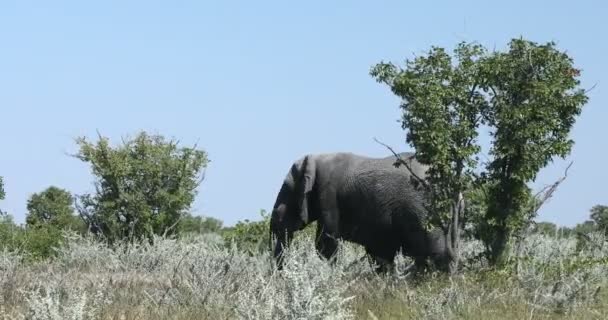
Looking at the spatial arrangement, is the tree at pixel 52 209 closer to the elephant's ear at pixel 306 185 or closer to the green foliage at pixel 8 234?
the green foliage at pixel 8 234

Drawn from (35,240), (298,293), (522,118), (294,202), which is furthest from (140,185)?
(298,293)

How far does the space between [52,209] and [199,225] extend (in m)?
8.21

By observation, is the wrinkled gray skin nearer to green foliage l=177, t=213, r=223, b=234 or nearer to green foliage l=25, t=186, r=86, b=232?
green foliage l=177, t=213, r=223, b=234

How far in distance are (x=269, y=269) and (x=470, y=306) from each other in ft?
20.2

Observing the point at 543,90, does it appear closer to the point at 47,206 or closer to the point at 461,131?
the point at 461,131

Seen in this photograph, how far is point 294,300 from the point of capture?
→ 921 centimetres

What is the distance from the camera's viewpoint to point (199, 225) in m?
47.0

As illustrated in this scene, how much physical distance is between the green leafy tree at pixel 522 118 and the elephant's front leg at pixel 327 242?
3.53 metres

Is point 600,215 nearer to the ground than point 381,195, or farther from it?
farther from it

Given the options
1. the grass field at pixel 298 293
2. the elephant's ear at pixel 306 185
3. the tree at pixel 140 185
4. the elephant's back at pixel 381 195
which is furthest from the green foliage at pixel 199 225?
the grass field at pixel 298 293

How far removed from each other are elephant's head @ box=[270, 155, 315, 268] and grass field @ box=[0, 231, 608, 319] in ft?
9.32

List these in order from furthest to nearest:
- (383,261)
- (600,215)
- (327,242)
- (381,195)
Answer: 1. (600,215)
2. (327,242)
3. (381,195)
4. (383,261)

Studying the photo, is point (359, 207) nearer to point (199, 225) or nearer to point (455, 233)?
point (455, 233)

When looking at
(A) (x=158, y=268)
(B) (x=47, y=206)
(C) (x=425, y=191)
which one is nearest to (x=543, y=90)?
(C) (x=425, y=191)
